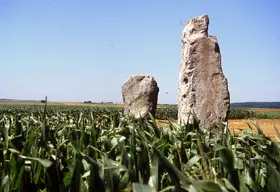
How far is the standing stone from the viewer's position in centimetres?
643

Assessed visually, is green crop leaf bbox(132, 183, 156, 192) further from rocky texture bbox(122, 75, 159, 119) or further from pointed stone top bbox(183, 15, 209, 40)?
rocky texture bbox(122, 75, 159, 119)

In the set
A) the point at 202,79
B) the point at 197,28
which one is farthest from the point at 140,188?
the point at 197,28

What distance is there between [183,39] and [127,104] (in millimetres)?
4189

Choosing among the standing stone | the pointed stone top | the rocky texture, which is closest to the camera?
the standing stone

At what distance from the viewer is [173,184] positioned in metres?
0.97

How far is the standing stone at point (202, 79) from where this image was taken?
21.1ft

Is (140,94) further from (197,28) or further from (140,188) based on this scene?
(140,188)

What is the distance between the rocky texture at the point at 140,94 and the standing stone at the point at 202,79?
11.7 feet

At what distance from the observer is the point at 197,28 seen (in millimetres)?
7020

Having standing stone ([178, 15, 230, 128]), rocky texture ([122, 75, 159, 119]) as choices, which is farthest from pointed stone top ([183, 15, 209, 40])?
rocky texture ([122, 75, 159, 119])

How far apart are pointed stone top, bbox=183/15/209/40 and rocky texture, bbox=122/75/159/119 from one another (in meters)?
3.79

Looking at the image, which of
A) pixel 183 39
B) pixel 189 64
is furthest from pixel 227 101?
pixel 183 39

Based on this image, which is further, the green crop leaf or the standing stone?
the standing stone

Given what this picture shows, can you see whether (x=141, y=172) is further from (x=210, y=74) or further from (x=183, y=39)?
(x=183, y=39)
